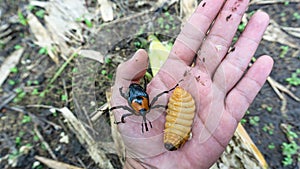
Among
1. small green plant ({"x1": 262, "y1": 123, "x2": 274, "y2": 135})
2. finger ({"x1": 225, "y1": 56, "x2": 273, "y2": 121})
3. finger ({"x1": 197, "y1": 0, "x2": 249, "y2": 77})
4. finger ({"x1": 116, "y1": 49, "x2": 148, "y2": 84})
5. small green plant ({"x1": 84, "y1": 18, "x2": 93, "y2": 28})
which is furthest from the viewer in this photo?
small green plant ({"x1": 84, "y1": 18, "x2": 93, "y2": 28})

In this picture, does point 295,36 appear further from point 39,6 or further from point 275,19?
point 39,6

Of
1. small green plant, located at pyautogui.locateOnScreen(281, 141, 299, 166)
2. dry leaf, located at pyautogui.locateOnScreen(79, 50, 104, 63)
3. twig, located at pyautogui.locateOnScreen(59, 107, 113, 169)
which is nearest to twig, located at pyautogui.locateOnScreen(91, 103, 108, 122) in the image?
twig, located at pyautogui.locateOnScreen(59, 107, 113, 169)

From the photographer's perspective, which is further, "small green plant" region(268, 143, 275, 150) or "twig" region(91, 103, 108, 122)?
"small green plant" region(268, 143, 275, 150)

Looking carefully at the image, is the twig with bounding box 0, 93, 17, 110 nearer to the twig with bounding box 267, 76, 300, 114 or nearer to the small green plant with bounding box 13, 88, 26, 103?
the small green plant with bounding box 13, 88, 26, 103

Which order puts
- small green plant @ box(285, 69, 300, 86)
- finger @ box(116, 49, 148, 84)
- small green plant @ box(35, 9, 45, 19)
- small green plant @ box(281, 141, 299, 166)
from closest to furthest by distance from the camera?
finger @ box(116, 49, 148, 84) < small green plant @ box(281, 141, 299, 166) < small green plant @ box(285, 69, 300, 86) < small green plant @ box(35, 9, 45, 19)

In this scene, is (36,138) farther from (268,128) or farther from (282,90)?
(282,90)

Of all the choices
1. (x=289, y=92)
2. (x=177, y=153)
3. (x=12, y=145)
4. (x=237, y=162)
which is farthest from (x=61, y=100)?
(x=289, y=92)
